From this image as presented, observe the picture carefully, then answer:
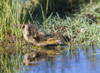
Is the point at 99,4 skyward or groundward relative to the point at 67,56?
skyward

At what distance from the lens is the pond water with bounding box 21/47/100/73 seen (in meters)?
3.88

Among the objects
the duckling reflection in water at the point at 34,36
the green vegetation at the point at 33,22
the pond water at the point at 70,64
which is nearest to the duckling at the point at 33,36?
the duckling reflection in water at the point at 34,36

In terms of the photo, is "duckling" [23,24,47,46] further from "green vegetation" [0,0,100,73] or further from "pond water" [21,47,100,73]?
"pond water" [21,47,100,73]

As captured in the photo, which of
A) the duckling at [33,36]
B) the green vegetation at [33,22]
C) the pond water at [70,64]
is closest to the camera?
the pond water at [70,64]

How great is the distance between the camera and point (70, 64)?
421 centimetres

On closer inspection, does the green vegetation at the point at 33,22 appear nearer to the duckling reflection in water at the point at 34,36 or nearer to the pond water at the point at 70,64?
the duckling reflection in water at the point at 34,36

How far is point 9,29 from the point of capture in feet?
20.1

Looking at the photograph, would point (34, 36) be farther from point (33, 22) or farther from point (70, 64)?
point (70, 64)

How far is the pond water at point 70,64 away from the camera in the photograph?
12.7ft

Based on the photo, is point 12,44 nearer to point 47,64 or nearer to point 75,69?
point 47,64

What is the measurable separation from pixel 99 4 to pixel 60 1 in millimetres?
1228

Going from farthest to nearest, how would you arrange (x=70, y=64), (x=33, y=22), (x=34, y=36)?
(x=33, y=22)
(x=34, y=36)
(x=70, y=64)

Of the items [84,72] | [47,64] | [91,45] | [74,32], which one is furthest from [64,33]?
[84,72]

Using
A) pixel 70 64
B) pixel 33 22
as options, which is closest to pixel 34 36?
pixel 33 22
